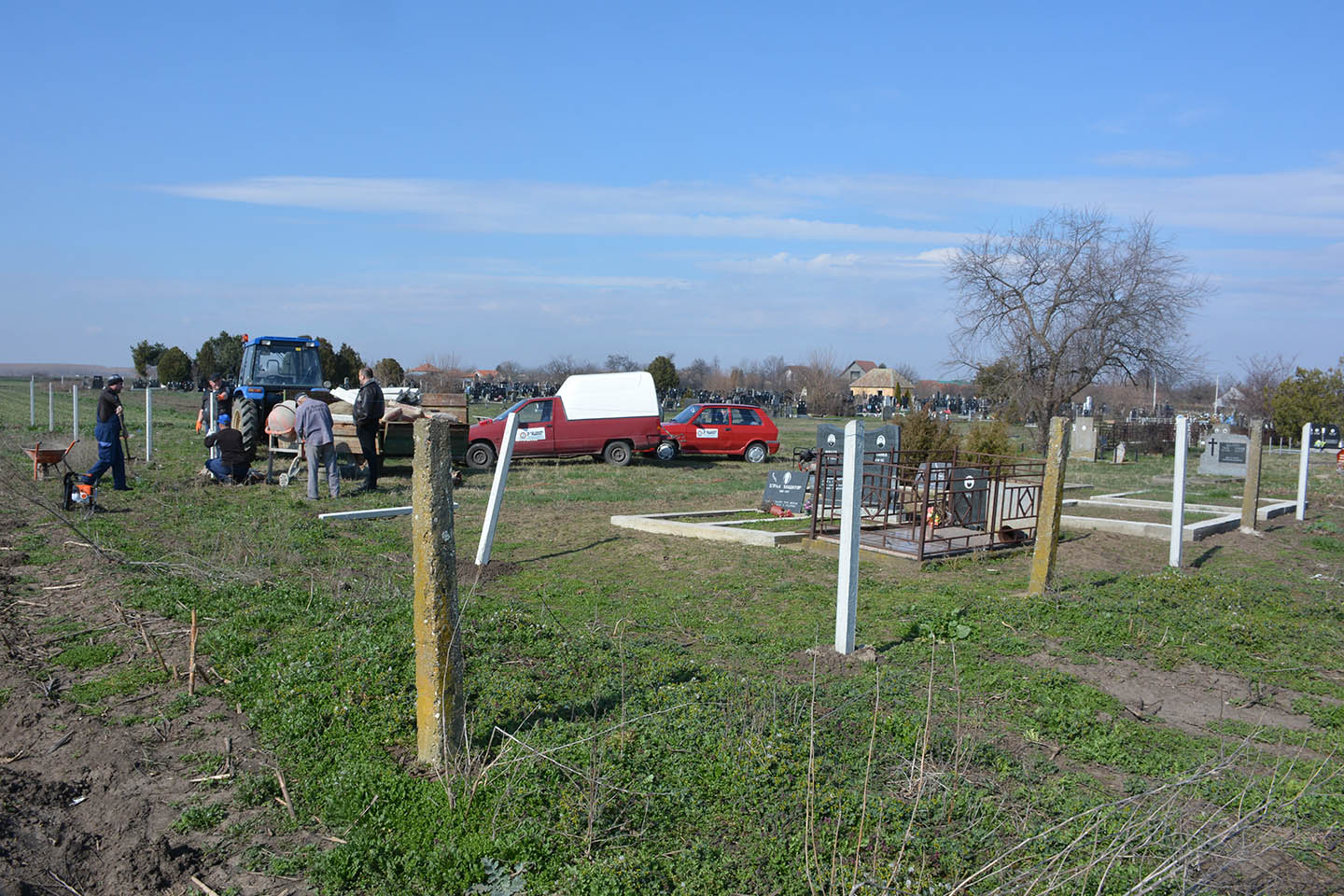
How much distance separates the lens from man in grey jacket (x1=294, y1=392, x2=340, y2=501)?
13.3 metres

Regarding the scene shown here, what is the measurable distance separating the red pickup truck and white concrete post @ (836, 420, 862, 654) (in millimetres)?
13718

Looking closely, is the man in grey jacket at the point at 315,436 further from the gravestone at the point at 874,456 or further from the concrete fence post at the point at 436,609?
the concrete fence post at the point at 436,609

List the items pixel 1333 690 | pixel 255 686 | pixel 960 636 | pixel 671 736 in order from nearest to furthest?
pixel 671 736 < pixel 255 686 < pixel 1333 690 < pixel 960 636

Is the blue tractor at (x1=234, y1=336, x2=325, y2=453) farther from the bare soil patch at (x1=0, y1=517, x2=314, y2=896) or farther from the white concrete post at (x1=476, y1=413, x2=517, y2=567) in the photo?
the bare soil patch at (x1=0, y1=517, x2=314, y2=896)

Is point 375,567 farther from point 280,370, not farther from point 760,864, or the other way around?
point 280,370

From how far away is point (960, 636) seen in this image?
6926 millimetres

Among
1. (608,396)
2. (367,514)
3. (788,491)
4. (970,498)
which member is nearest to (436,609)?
(367,514)

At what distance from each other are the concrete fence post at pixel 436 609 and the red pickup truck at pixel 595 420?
1569 centimetres

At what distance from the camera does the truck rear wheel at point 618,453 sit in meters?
21.2

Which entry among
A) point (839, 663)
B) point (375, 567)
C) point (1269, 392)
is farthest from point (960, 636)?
point (1269, 392)

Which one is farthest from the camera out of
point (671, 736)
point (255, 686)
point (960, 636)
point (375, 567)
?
point (375, 567)

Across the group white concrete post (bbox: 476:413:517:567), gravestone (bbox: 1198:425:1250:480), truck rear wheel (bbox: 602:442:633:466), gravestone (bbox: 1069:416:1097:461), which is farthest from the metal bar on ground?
gravestone (bbox: 1069:416:1097:461)

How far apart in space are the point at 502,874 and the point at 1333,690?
571 centimetres

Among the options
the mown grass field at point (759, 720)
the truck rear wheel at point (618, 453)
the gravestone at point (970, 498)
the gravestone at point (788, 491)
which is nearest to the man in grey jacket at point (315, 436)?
the mown grass field at point (759, 720)
